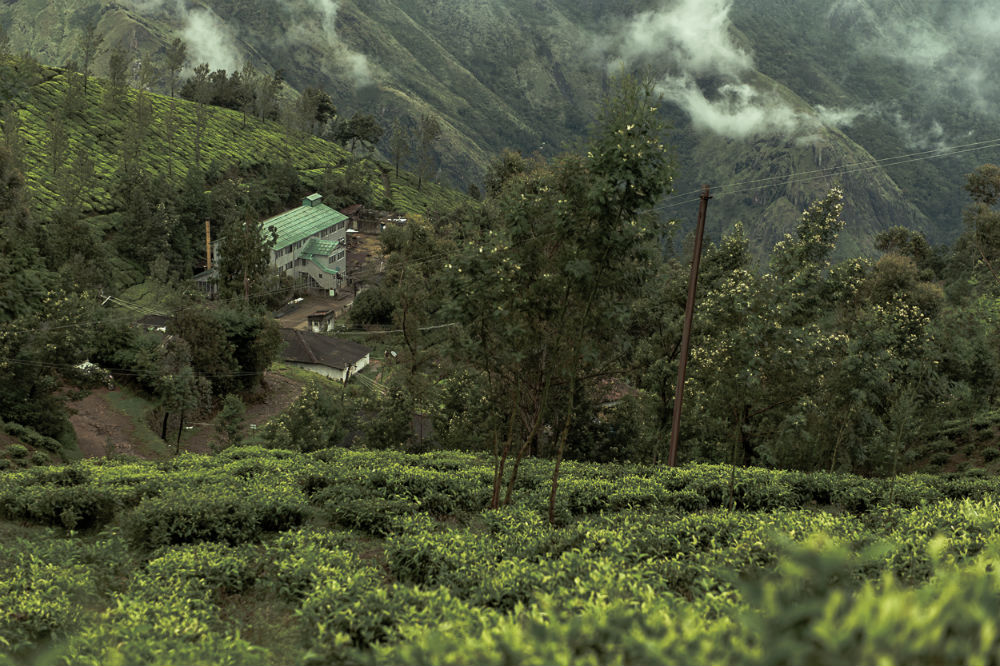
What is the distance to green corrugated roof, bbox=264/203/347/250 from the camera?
285 ft

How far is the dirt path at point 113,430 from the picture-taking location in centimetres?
3328

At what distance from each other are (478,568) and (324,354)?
52.5 metres

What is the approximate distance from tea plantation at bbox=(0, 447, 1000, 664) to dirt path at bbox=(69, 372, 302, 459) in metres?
18.8

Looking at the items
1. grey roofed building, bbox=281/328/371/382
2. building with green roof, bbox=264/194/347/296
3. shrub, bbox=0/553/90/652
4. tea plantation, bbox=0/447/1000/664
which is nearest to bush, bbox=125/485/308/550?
tea plantation, bbox=0/447/1000/664

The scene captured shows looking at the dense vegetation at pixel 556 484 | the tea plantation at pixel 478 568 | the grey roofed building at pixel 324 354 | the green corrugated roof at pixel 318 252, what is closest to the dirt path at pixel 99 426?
the dense vegetation at pixel 556 484

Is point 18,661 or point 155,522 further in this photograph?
point 155,522

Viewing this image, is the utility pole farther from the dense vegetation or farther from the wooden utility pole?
the wooden utility pole

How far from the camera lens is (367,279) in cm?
8638

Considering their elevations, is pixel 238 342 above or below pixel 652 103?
below

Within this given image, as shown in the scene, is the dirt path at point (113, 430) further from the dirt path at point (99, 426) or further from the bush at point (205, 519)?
the bush at point (205, 519)

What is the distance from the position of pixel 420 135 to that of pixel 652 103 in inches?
5051

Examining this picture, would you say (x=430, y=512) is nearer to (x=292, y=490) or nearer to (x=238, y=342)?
(x=292, y=490)

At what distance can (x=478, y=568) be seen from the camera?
7.84 metres

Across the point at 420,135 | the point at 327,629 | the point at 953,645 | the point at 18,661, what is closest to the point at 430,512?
the point at 327,629
